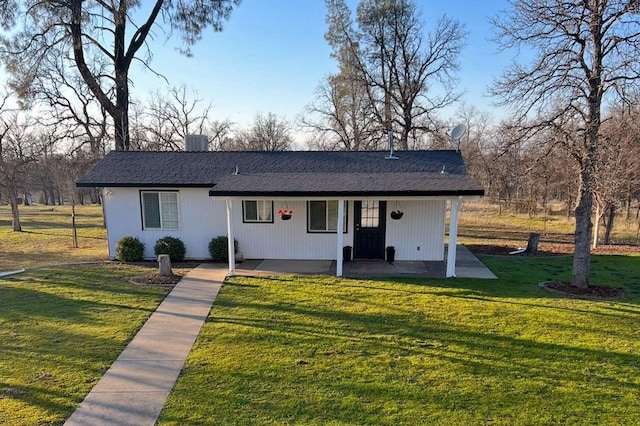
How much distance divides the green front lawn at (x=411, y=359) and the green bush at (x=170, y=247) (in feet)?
11.0

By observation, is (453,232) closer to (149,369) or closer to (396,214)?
(396,214)

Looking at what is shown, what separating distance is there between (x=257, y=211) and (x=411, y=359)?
6.88m

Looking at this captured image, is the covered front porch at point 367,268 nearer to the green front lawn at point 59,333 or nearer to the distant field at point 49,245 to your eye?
the green front lawn at point 59,333

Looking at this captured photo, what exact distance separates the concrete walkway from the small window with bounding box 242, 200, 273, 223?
3.46m

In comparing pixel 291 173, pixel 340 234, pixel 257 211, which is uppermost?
pixel 291 173

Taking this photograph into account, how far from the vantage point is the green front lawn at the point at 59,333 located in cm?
400

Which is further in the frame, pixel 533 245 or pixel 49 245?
pixel 49 245

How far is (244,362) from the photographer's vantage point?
4766mm

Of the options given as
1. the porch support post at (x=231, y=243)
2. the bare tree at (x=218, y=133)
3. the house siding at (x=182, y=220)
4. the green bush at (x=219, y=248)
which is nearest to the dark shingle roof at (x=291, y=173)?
the porch support post at (x=231, y=243)

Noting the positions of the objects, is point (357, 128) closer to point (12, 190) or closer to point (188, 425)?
point (12, 190)

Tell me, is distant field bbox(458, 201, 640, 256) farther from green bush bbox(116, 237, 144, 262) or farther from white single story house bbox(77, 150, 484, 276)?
green bush bbox(116, 237, 144, 262)

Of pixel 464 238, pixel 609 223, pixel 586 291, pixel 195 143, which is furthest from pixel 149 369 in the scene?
pixel 609 223

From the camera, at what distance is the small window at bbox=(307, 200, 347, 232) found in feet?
34.3

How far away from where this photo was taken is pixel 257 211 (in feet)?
34.8
